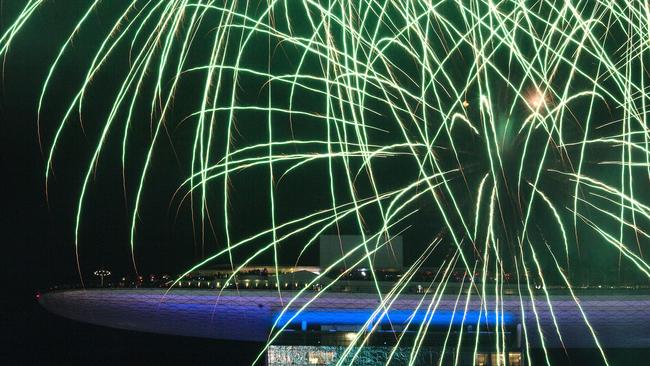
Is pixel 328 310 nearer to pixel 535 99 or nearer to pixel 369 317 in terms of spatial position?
pixel 369 317

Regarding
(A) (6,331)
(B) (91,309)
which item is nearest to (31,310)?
(A) (6,331)

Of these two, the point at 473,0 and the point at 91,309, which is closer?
the point at 473,0

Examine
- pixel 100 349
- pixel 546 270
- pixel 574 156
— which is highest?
pixel 574 156

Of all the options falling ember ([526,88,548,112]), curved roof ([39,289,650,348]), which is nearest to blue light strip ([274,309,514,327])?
curved roof ([39,289,650,348])

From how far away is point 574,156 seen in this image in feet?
66.9

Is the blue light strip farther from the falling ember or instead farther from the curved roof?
the falling ember

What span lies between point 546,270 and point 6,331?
36500 millimetres

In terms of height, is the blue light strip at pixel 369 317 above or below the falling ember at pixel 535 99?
below

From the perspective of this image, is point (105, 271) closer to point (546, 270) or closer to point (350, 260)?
point (350, 260)

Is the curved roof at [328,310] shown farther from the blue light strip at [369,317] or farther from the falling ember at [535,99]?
the falling ember at [535,99]

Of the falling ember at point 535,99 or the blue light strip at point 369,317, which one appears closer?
the falling ember at point 535,99

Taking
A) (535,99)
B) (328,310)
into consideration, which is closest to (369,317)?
(328,310)

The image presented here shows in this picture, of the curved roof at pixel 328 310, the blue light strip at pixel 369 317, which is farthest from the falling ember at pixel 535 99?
the blue light strip at pixel 369 317

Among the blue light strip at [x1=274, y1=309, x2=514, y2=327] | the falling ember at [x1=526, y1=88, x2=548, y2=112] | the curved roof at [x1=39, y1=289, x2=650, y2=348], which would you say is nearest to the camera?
the falling ember at [x1=526, y1=88, x2=548, y2=112]
